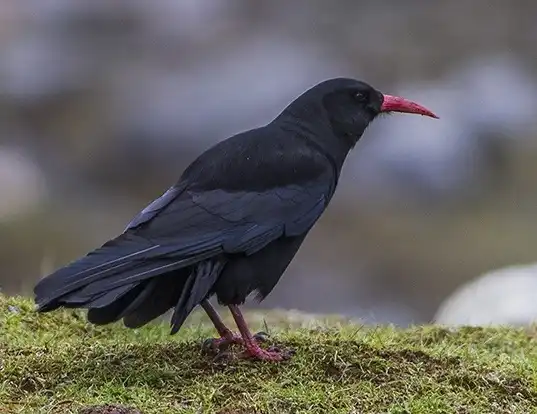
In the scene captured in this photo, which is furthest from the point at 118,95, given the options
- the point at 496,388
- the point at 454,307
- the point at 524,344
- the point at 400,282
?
the point at 496,388

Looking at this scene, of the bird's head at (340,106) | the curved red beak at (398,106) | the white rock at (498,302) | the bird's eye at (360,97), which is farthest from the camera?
the white rock at (498,302)

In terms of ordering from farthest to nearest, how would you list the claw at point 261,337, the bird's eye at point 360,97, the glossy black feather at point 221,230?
1. the bird's eye at point 360,97
2. the claw at point 261,337
3. the glossy black feather at point 221,230

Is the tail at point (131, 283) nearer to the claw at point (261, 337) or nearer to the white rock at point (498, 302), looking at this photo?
the claw at point (261, 337)

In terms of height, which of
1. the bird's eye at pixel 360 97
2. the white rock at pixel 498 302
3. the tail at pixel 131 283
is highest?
the bird's eye at pixel 360 97

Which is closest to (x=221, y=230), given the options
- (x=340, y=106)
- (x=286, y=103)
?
(x=340, y=106)

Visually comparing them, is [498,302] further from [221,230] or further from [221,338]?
[221,230]

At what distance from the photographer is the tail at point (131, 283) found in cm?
435

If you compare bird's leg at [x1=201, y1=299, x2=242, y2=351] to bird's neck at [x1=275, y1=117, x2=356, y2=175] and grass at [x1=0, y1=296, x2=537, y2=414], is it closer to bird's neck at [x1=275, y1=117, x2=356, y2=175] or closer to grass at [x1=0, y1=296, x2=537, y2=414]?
grass at [x1=0, y1=296, x2=537, y2=414]

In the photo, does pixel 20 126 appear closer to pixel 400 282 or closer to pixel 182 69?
pixel 182 69

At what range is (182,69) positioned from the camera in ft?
72.9

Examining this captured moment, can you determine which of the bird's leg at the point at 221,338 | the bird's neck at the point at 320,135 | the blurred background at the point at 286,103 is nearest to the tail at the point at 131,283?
the bird's leg at the point at 221,338

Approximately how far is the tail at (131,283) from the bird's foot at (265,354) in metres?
0.37

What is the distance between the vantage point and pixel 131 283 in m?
4.47

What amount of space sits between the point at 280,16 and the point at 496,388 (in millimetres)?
21008
